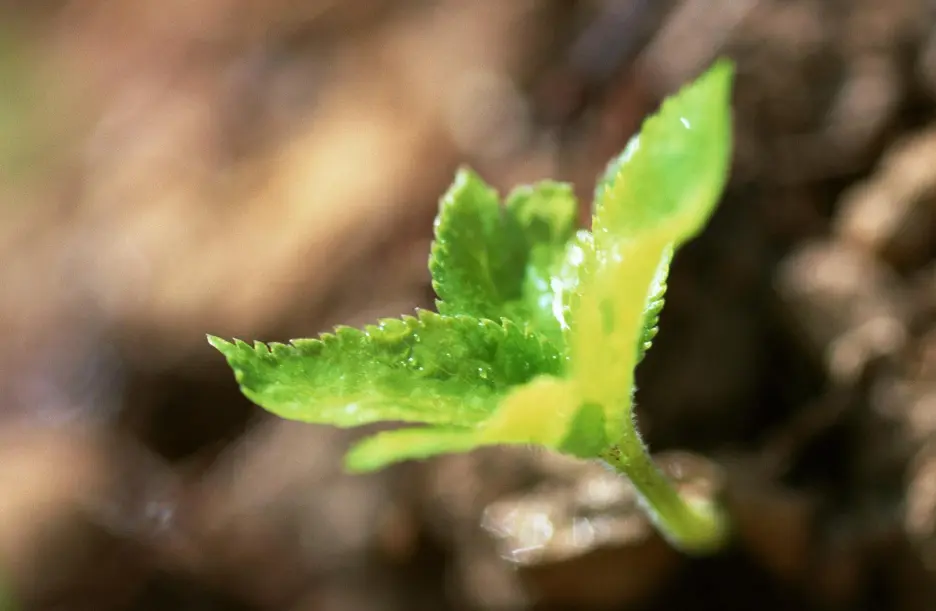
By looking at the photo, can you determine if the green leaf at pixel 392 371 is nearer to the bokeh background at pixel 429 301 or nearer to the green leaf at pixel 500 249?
the green leaf at pixel 500 249

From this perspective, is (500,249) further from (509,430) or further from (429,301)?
(429,301)

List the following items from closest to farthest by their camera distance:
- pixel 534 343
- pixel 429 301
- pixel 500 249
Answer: pixel 534 343
pixel 500 249
pixel 429 301

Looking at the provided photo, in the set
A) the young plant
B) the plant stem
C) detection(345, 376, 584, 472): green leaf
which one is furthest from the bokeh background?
detection(345, 376, 584, 472): green leaf

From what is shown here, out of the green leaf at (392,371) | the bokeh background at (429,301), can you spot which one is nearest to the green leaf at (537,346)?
the green leaf at (392,371)

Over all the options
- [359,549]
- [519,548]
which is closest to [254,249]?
[359,549]

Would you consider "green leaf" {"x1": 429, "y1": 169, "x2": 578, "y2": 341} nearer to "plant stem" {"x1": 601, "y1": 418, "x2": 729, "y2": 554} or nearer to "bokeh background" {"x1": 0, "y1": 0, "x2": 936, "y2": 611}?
"plant stem" {"x1": 601, "y1": 418, "x2": 729, "y2": 554}

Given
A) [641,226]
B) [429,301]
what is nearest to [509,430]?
[641,226]
